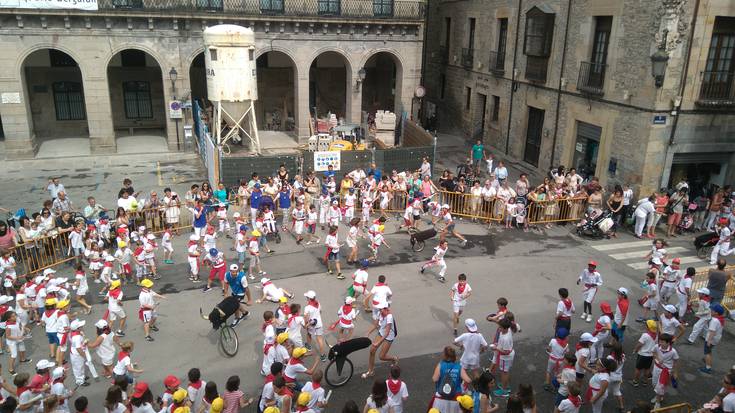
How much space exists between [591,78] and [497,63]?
786 centimetres

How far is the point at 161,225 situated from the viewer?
18516 millimetres

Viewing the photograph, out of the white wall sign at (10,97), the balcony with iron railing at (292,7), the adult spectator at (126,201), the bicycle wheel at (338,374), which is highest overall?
the balcony with iron railing at (292,7)

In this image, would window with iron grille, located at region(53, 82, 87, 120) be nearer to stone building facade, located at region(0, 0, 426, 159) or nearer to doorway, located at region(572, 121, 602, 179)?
stone building facade, located at region(0, 0, 426, 159)

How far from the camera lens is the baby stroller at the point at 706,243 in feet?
56.5

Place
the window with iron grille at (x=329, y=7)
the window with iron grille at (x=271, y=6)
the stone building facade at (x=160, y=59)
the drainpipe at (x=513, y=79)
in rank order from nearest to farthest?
the stone building facade at (x=160, y=59)
the drainpipe at (x=513, y=79)
the window with iron grille at (x=271, y=6)
the window with iron grille at (x=329, y=7)

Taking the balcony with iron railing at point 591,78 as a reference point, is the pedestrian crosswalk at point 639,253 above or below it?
below

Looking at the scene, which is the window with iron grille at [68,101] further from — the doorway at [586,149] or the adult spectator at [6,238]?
the doorway at [586,149]

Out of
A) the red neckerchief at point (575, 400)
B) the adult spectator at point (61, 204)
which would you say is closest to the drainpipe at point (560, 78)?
the red neckerchief at point (575, 400)

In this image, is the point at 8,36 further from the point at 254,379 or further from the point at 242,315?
the point at 254,379

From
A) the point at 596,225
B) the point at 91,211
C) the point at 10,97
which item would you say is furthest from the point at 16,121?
the point at 596,225

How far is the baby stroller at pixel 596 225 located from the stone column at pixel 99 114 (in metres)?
22.4

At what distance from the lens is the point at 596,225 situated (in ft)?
62.2

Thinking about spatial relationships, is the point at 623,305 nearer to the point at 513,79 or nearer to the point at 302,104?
the point at 513,79

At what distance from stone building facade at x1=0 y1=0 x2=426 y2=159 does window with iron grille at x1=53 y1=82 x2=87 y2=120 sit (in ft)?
0.16
